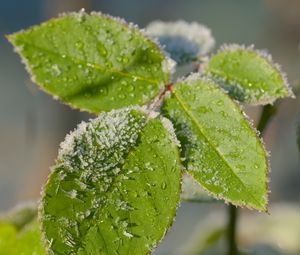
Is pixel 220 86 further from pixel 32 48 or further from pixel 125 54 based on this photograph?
pixel 32 48

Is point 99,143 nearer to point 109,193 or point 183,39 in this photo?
point 109,193

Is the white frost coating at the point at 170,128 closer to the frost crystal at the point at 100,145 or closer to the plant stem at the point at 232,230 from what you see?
the frost crystal at the point at 100,145

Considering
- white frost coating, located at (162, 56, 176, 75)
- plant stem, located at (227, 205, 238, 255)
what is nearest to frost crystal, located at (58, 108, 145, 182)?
white frost coating, located at (162, 56, 176, 75)

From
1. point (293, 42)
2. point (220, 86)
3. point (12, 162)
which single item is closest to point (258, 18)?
point (293, 42)

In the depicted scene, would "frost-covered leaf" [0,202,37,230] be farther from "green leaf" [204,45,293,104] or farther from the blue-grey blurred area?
the blue-grey blurred area

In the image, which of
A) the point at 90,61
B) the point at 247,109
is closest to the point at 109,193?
the point at 90,61

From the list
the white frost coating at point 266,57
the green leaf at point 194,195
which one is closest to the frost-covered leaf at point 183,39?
Result: the white frost coating at point 266,57
